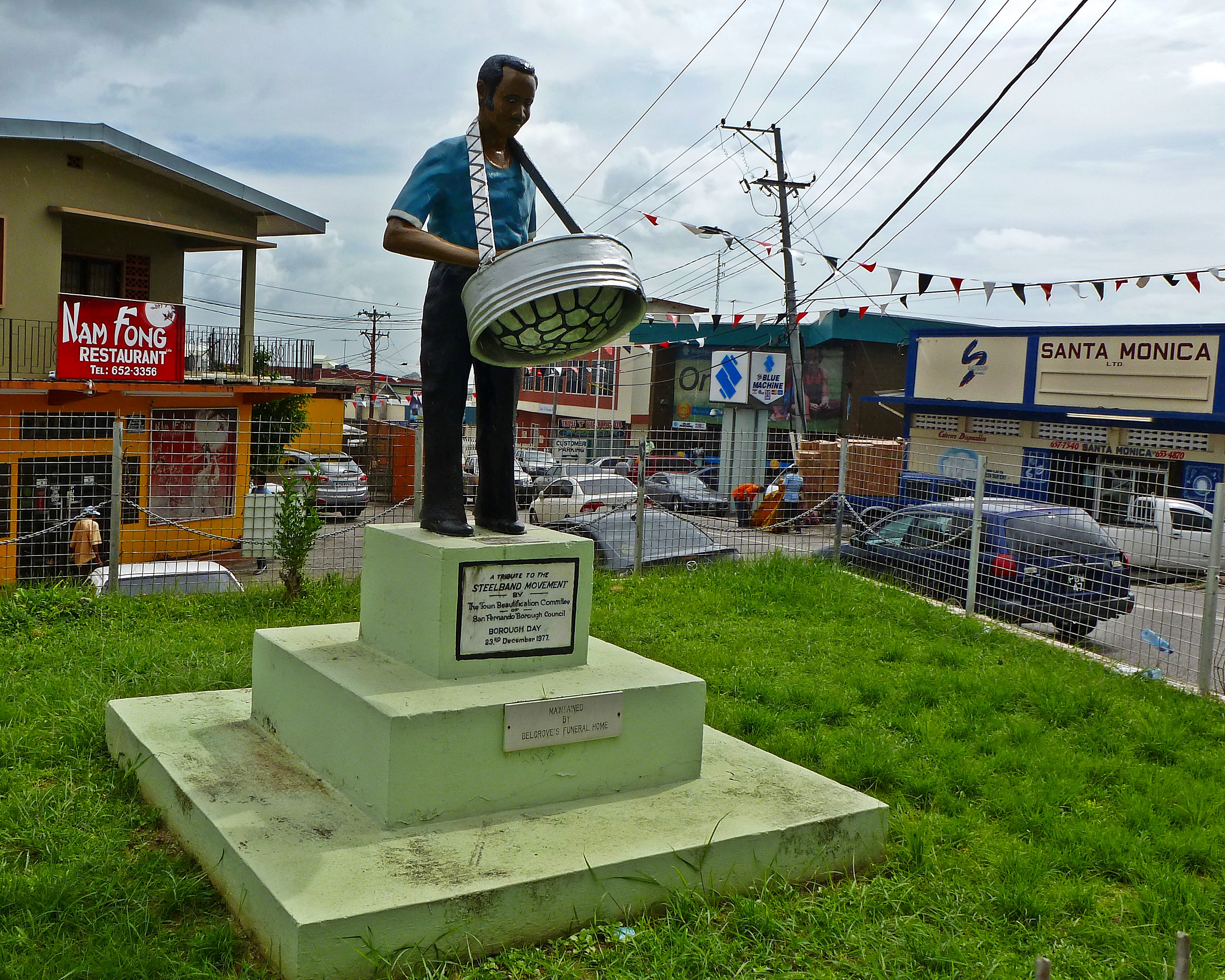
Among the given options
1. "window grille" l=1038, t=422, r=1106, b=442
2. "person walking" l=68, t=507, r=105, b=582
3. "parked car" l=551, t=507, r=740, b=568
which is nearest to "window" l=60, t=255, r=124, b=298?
"person walking" l=68, t=507, r=105, b=582

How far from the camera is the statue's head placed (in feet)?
14.3

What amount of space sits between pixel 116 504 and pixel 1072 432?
2194 centimetres

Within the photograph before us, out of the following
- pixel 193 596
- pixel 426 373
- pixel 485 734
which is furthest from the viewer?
pixel 193 596

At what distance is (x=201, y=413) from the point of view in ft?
60.7

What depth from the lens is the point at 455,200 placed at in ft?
14.5

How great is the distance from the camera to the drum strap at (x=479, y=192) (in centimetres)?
425

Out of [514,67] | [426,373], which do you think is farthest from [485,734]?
[514,67]

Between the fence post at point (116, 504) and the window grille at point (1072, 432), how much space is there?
21432 mm

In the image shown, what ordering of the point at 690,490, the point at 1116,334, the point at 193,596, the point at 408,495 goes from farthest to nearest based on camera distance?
the point at 1116,334, the point at 690,490, the point at 408,495, the point at 193,596

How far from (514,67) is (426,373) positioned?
52.1 inches

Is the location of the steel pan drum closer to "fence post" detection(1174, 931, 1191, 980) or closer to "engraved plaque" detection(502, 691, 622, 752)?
"engraved plaque" detection(502, 691, 622, 752)

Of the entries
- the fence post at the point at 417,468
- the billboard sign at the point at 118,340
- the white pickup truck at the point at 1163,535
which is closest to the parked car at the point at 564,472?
the fence post at the point at 417,468

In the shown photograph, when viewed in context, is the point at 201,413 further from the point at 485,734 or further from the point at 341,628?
the point at 485,734

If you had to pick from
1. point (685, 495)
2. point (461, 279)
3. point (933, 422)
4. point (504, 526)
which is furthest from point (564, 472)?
point (933, 422)
